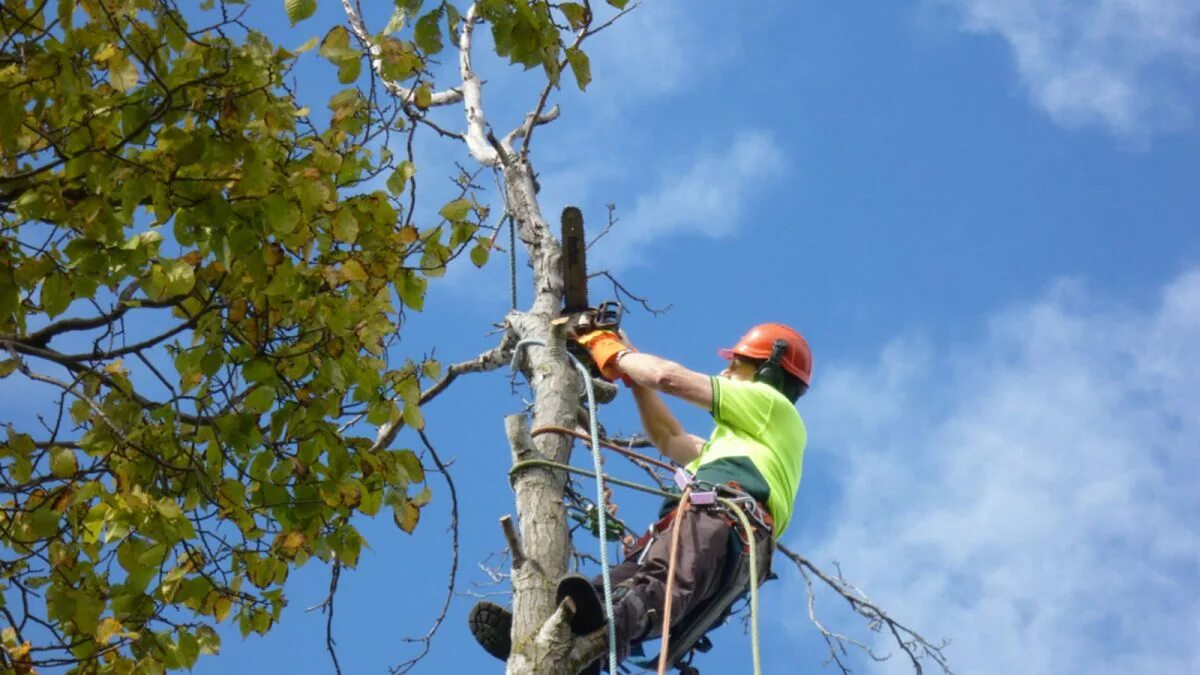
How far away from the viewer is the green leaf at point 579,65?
416cm

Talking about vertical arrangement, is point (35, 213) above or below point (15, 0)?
below

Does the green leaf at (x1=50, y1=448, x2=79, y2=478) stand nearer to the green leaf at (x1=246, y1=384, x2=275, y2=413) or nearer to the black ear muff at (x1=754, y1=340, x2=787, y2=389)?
the green leaf at (x1=246, y1=384, x2=275, y2=413)

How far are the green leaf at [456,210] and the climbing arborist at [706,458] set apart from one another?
971 millimetres

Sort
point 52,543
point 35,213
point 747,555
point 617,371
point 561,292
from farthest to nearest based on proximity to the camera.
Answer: point 561,292 → point 617,371 → point 747,555 → point 52,543 → point 35,213

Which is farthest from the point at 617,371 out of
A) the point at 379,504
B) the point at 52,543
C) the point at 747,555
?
the point at 52,543

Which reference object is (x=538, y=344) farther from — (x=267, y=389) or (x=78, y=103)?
(x=78, y=103)

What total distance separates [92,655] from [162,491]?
0.55m

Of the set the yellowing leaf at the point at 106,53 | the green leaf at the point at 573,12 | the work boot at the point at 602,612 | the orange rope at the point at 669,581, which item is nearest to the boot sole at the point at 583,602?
the work boot at the point at 602,612

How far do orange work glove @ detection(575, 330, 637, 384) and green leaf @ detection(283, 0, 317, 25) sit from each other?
5.68ft

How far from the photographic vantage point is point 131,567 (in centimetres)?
411

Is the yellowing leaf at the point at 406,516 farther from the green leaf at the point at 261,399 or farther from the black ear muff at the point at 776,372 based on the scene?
the black ear muff at the point at 776,372

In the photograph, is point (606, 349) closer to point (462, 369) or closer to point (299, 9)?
point (462, 369)

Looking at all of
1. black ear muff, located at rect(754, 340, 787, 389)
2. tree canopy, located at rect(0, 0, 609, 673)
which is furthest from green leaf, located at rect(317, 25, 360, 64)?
black ear muff, located at rect(754, 340, 787, 389)

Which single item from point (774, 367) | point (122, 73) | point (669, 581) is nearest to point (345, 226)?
point (122, 73)
